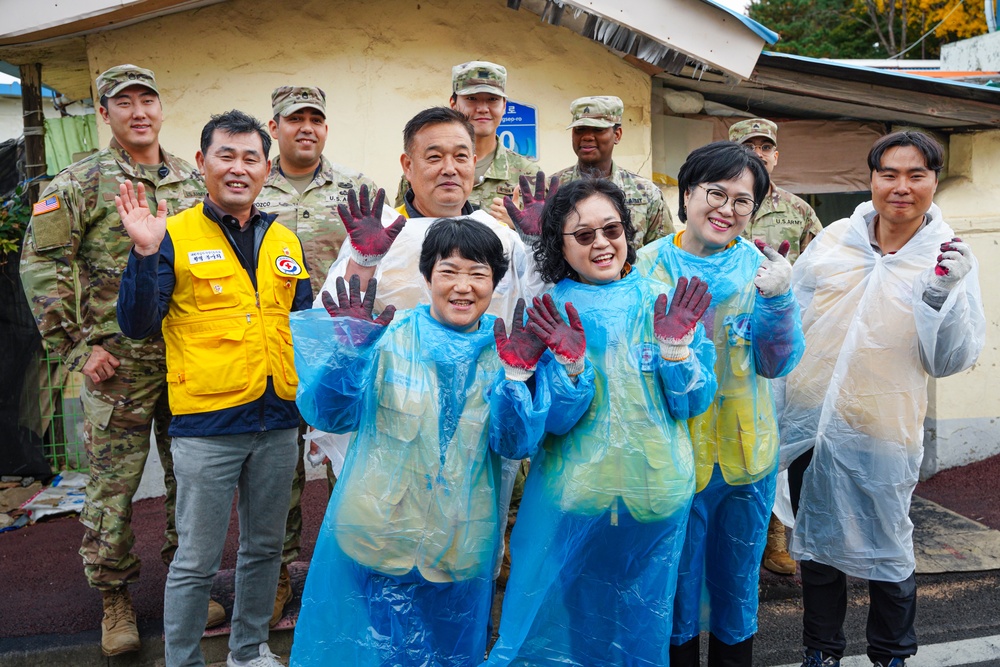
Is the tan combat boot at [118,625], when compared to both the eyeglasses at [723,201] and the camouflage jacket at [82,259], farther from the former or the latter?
the eyeglasses at [723,201]

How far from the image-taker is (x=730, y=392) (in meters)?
2.69

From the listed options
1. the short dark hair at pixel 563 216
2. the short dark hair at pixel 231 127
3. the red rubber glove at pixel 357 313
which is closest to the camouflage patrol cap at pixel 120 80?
the short dark hair at pixel 231 127

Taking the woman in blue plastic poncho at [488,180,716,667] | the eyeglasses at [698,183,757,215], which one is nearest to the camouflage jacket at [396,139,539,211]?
the eyeglasses at [698,183,757,215]

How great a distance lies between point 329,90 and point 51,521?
3213mm

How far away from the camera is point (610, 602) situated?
7.64 feet

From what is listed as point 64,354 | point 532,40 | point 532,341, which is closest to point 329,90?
point 532,40

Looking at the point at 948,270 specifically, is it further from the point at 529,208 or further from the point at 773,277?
the point at 529,208

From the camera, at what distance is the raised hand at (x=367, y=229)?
256 centimetres

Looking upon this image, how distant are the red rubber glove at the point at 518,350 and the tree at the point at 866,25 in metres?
19.6

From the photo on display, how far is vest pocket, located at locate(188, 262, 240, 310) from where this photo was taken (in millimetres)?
2852

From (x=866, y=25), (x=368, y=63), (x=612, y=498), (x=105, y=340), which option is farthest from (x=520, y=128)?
(x=866, y=25)

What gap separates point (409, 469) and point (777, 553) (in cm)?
267

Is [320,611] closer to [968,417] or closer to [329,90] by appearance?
[329,90]

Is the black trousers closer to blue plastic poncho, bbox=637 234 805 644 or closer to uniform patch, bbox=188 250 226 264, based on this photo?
blue plastic poncho, bbox=637 234 805 644
